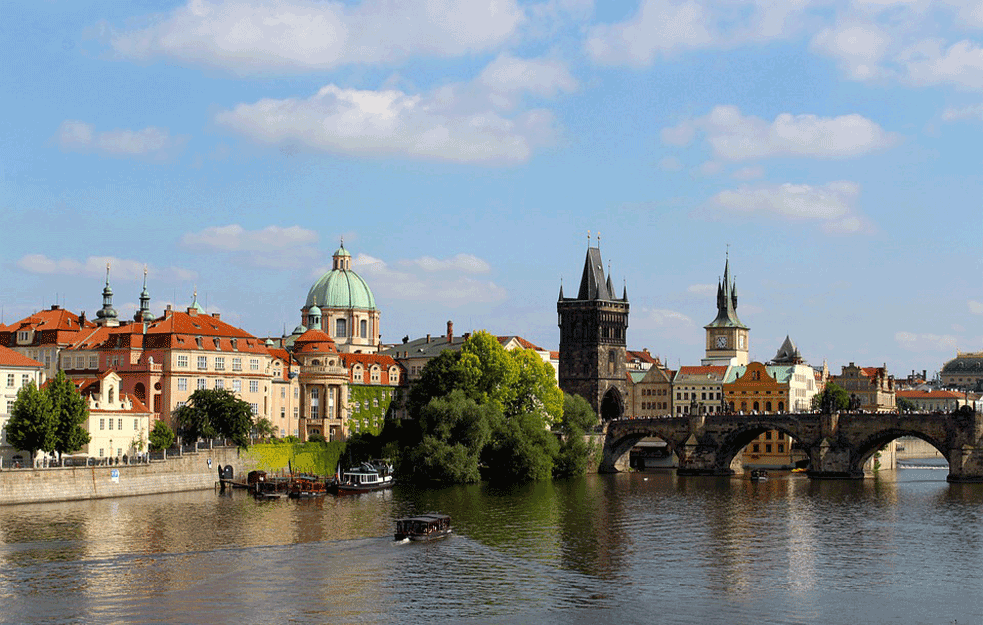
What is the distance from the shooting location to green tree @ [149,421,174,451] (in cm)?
13600

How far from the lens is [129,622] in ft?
221

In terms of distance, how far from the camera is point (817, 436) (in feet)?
559

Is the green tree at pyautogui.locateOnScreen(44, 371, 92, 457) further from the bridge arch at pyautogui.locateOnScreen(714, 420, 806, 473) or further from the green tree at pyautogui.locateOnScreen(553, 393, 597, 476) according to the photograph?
the bridge arch at pyautogui.locateOnScreen(714, 420, 806, 473)

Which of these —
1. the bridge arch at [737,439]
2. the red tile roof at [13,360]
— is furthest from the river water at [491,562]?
the bridge arch at [737,439]

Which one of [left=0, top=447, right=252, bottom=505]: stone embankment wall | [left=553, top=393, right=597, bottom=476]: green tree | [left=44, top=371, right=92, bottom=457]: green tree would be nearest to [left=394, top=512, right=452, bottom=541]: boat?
[left=0, top=447, right=252, bottom=505]: stone embankment wall

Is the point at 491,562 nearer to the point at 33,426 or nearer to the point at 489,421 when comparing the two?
the point at 33,426

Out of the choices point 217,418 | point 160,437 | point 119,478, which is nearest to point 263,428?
point 217,418

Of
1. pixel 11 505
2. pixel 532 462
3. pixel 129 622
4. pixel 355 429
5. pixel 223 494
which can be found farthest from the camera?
pixel 355 429

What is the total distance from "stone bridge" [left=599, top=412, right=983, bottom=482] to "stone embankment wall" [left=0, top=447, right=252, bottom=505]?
63.2 metres

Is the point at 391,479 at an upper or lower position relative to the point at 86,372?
lower

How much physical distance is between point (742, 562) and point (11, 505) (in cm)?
5715

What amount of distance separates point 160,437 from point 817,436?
78.0 m

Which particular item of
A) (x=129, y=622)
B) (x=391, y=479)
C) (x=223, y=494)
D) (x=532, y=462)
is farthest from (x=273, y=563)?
(x=532, y=462)

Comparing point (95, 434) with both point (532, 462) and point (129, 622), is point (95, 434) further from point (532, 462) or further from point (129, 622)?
point (129, 622)
